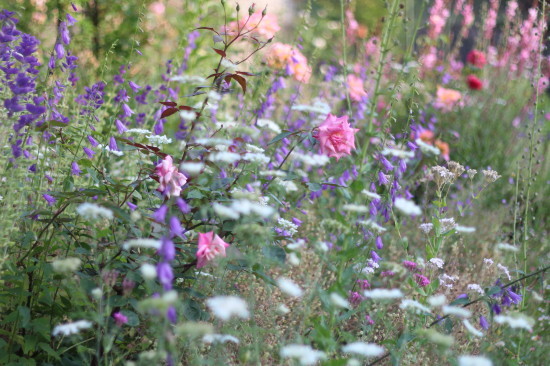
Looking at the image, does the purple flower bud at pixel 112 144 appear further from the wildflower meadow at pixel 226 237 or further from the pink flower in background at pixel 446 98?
the pink flower in background at pixel 446 98

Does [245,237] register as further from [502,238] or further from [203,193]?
[502,238]

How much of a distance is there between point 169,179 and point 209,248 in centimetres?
29

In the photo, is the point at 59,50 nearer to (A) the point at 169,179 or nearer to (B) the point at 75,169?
(B) the point at 75,169

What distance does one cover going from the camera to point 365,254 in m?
2.38

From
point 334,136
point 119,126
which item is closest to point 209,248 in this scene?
point 334,136

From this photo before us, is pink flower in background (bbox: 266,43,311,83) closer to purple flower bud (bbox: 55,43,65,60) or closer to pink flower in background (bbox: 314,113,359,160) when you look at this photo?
pink flower in background (bbox: 314,113,359,160)

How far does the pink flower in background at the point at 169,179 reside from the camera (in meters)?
1.95

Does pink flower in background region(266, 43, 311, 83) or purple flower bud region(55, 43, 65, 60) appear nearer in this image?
purple flower bud region(55, 43, 65, 60)

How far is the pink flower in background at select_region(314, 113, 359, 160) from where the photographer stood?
2.27 m

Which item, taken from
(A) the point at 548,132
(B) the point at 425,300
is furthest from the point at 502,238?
(A) the point at 548,132

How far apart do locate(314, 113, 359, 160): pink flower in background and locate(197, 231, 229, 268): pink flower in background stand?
665 millimetres

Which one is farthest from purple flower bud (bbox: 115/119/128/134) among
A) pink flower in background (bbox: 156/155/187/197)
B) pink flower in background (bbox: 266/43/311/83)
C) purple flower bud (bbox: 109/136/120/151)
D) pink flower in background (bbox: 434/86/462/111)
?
pink flower in background (bbox: 434/86/462/111)

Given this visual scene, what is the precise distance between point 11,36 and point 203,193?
903 millimetres

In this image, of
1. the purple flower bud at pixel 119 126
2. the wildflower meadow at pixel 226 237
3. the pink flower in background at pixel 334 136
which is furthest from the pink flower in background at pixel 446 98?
the purple flower bud at pixel 119 126
